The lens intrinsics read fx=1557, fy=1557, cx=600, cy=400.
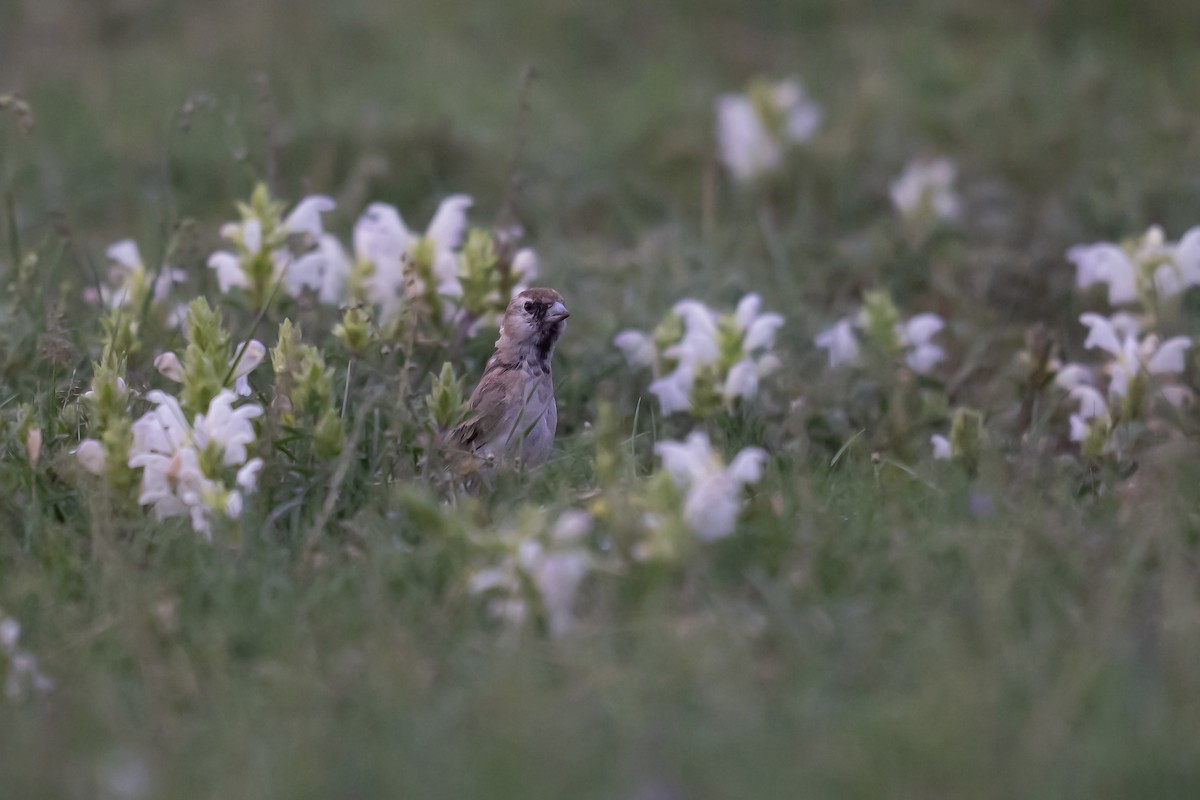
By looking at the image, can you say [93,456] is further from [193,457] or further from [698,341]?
[698,341]

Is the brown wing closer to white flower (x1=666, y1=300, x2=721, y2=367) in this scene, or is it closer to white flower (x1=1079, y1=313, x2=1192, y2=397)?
white flower (x1=666, y1=300, x2=721, y2=367)

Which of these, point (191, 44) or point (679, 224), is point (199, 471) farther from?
point (191, 44)

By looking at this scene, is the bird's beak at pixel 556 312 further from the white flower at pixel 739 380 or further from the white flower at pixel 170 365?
the white flower at pixel 170 365

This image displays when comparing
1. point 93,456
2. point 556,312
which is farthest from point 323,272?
point 93,456

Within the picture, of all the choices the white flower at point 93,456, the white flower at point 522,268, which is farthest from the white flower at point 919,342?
the white flower at point 93,456

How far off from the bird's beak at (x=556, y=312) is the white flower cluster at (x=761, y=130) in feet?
12.3

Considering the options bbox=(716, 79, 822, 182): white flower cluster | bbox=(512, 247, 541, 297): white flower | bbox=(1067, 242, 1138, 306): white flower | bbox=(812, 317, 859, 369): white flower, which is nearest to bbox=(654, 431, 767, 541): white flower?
bbox=(512, 247, 541, 297): white flower

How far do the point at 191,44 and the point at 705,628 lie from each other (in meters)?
9.18

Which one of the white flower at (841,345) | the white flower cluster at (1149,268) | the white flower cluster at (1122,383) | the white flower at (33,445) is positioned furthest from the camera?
the white flower at (841,345)

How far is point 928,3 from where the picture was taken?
11.3 metres

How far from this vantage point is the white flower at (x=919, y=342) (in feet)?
18.0

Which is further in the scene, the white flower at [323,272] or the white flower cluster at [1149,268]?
the white flower cluster at [1149,268]

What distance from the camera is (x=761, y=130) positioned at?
8.69m

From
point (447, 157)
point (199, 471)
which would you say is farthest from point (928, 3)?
point (199, 471)
